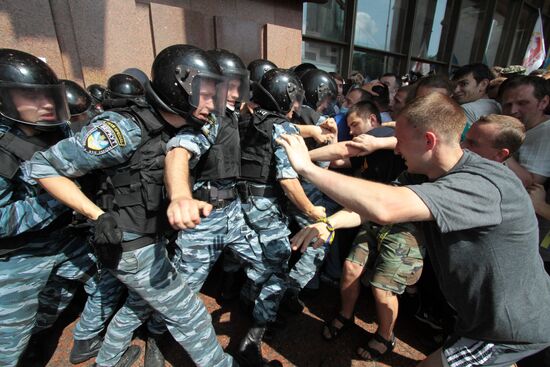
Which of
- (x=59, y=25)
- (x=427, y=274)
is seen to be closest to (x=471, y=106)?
(x=427, y=274)

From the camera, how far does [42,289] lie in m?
1.97

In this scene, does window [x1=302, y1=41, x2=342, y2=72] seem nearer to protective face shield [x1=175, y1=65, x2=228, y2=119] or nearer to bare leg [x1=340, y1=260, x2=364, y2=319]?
protective face shield [x1=175, y1=65, x2=228, y2=119]

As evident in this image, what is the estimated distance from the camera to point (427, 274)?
2.63m

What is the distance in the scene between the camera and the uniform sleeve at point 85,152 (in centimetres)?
148

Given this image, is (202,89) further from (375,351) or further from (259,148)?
(375,351)

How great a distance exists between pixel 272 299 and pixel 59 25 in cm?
544

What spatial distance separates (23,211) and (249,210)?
1495mm

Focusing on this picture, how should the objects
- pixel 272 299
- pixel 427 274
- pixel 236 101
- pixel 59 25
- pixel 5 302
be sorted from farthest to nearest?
pixel 59 25 → pixel 236 101 → pixel 427 274 → pixel 272 299 → pixel 5 302

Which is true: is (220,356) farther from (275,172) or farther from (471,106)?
(471,106)

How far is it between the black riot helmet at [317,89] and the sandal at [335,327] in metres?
2.57

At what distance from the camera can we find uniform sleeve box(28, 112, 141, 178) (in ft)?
4.86

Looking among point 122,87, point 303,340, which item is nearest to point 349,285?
point 303,340

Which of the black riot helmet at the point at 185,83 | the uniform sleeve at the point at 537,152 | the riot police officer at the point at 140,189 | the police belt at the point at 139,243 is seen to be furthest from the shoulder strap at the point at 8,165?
the uniform sleeve at the point at 537,152

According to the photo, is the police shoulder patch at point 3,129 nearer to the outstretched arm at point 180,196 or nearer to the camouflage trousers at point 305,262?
the outstretched arm at point 180,196
